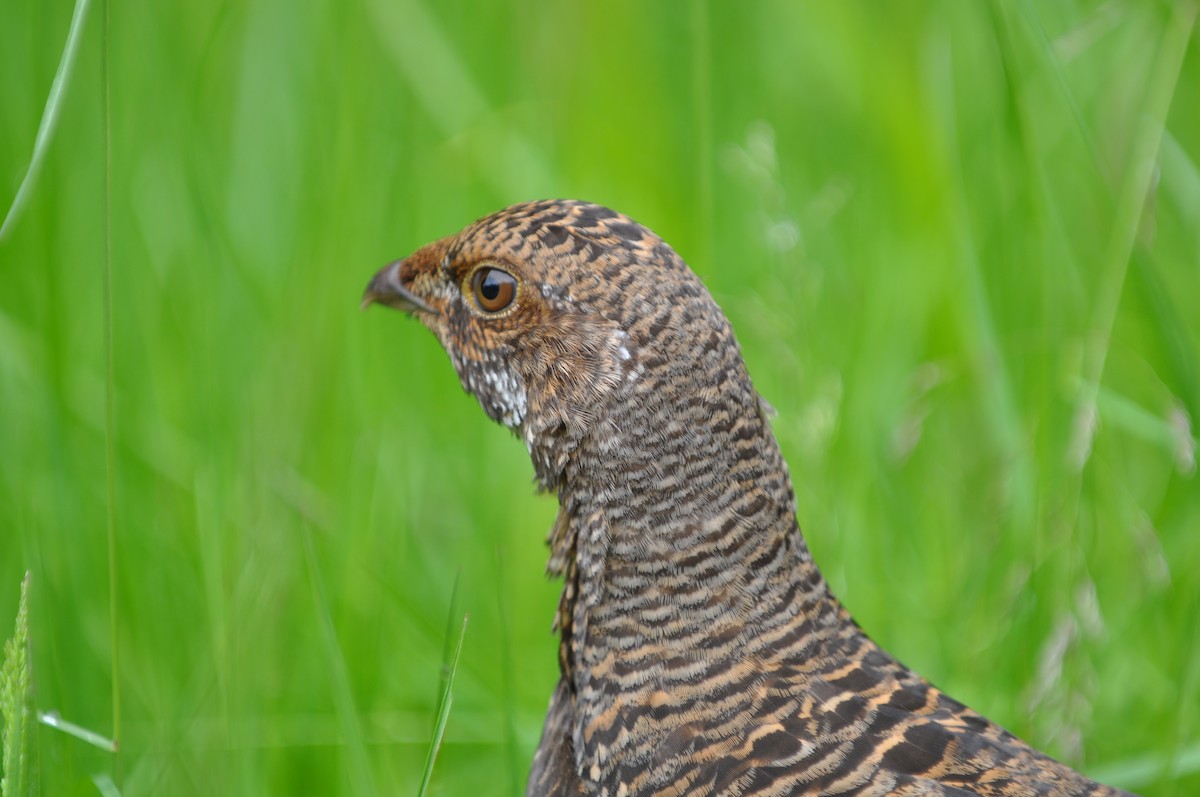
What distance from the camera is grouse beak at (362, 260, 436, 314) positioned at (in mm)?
3109

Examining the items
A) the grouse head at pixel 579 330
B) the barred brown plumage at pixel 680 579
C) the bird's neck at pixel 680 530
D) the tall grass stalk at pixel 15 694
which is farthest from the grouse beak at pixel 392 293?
the tall grass stalk at pixel 15 694

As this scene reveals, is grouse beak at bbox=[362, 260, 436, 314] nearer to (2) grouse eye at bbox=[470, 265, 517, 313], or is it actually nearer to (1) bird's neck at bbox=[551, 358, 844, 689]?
(2) grouse eye at bbox=[470, 265, 517, 313]

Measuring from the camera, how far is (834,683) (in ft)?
8.44

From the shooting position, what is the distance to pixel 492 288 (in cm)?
283

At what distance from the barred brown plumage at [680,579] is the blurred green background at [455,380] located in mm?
272

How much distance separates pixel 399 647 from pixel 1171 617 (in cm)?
230

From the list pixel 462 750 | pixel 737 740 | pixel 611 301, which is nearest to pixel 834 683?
pixel 737 740

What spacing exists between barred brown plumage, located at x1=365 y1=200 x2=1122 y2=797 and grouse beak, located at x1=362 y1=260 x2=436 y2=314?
38 centimetres

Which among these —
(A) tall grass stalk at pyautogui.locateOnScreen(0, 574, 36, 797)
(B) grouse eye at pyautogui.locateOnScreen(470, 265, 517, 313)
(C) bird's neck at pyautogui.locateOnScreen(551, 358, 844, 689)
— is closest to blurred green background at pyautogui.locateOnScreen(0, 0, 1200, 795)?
(C) bird's neck at pyautogui.locateOnScreen(551, 358, 844, 689)

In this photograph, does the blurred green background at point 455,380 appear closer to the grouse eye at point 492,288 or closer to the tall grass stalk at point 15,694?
the tall grass stalk at point 15,694

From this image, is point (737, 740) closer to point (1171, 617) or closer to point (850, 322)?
point (1171, 617)

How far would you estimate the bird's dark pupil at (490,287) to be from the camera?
2.82m

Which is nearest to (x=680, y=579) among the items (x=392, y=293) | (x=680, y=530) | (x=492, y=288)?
(x=680, y=530)

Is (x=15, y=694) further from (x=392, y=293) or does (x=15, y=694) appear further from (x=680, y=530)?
(x=392, y=293)
